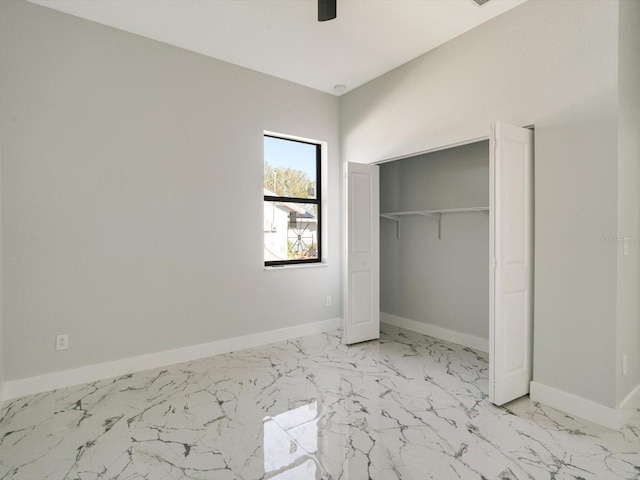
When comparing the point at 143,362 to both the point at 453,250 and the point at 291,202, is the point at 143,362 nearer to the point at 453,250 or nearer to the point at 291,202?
the point at 291,202

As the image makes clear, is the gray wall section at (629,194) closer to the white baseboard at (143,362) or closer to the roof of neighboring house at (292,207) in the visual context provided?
the white baseboard at (143,362)

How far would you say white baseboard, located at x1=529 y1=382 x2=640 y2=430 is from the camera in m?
2.15

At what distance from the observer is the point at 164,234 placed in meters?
3.17

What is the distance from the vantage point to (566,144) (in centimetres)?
235

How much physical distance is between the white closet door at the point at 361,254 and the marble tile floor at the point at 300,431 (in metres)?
0.76

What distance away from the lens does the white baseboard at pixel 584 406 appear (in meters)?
2.15

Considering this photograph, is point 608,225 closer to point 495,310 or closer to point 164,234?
point 495,310

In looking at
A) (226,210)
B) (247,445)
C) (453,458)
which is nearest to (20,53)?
(226,210)

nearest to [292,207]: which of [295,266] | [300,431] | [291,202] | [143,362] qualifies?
[291,202]

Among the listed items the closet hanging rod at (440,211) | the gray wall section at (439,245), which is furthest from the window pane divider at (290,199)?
the gray wall section at (439,245)

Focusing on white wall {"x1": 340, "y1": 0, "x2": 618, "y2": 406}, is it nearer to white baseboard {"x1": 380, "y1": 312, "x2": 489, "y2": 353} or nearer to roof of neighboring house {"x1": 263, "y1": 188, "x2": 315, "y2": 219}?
white baseboard {"x1": 380, "y1": 312, "x2": 489, "y2": 353}

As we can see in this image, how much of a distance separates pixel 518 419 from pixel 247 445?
5.72 feet

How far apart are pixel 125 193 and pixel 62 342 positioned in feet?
4.23

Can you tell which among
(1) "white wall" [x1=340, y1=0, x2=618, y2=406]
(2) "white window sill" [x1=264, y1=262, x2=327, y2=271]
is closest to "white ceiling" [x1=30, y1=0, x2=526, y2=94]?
(1) "white wall" [x1=340, y1=0, x2=618, y2=406]
